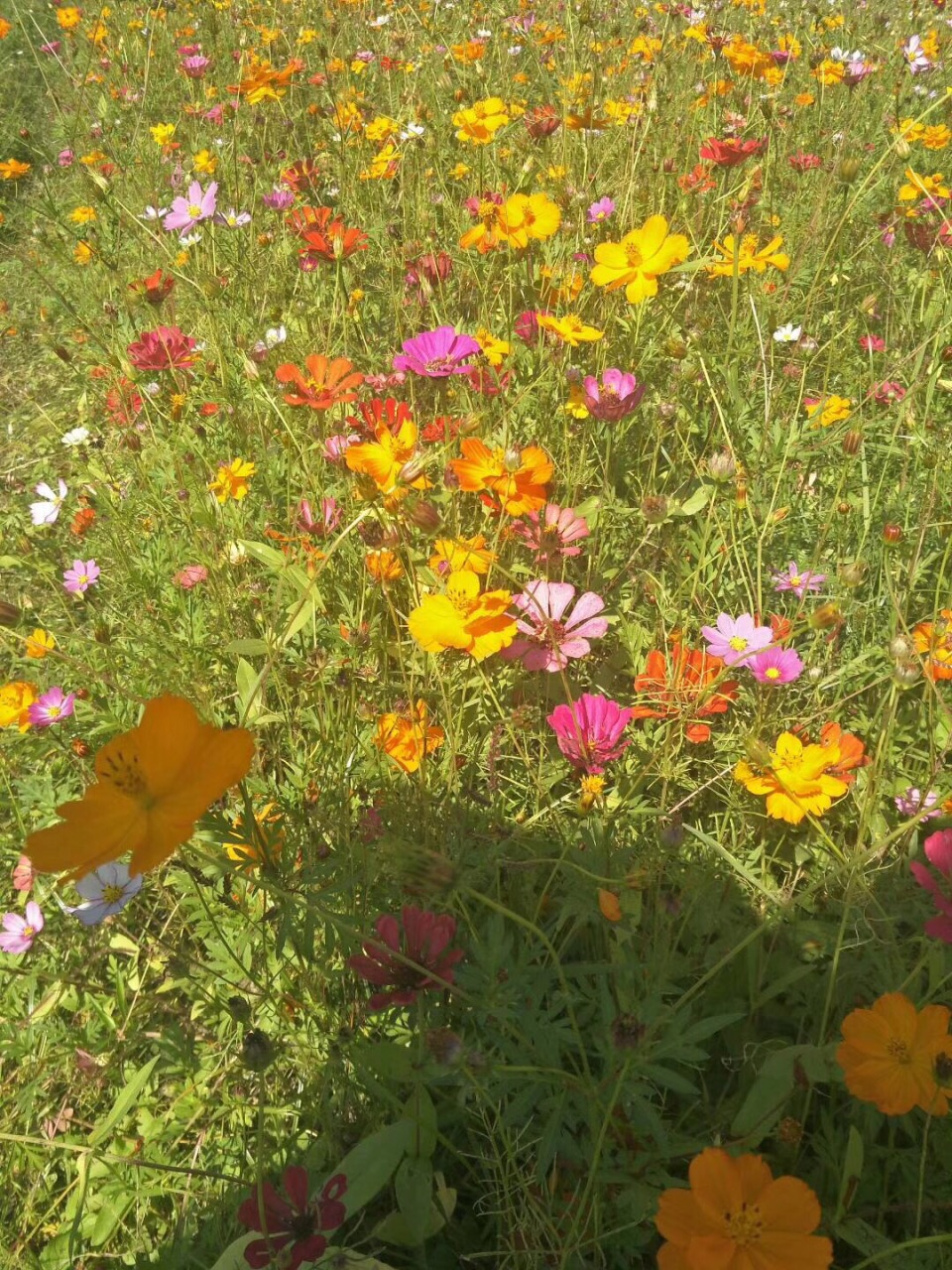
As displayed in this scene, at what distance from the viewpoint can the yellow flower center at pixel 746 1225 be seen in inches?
22.0

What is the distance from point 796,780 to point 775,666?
0.51 ft

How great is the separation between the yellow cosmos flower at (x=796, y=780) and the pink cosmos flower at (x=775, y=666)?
0.08m

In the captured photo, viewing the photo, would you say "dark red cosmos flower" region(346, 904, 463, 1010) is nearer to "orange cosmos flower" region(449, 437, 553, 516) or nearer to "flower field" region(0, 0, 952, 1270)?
"flower field" region(0, 0, 952, 1270)

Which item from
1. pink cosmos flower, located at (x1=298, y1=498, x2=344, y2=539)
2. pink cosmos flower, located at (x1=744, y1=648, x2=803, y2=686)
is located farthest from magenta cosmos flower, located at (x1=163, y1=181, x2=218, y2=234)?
pink cosmos flower, located at (x1=744, y1=648, x2=803, y2=686)

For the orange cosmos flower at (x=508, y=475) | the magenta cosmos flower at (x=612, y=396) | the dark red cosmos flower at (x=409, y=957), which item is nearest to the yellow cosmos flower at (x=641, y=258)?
the magenta cosmos flower at (x=612, y=396)

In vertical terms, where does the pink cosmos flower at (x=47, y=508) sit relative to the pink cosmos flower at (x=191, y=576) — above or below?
below

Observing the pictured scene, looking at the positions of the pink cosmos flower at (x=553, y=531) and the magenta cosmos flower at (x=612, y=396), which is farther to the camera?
the magenta cosmos flower at (x=612, y=396)

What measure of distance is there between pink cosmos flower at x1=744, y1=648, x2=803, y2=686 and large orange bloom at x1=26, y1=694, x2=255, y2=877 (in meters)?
0.69

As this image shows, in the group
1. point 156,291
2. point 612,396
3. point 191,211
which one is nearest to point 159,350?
point 156,291

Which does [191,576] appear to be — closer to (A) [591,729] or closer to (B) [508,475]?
(B) [508,475]

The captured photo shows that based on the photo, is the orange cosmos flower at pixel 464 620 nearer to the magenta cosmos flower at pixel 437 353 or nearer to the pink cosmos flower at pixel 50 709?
the magenta cosmos flower at pixel 437 353

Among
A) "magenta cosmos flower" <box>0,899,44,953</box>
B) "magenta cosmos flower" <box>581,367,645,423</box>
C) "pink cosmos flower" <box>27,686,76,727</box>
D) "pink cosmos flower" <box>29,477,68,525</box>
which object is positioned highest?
"magenta cosmos flower" <box>581,367,645,423</box>

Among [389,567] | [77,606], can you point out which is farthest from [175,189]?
[389,567]

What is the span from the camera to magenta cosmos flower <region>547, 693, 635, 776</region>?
37.9 inches
